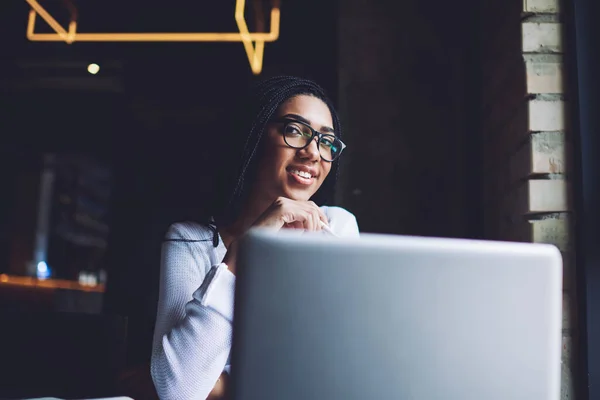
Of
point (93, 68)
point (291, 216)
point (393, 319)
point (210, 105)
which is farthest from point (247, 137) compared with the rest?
point (93, 68)

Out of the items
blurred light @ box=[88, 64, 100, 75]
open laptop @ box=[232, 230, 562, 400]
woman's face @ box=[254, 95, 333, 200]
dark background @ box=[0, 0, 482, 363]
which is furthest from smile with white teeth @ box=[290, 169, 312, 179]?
blurred light @ box=[88, 64, 100, 75]

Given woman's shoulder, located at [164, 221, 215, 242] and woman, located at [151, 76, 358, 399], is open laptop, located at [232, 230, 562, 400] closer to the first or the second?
woman, located at [151, 76, 358, 399]

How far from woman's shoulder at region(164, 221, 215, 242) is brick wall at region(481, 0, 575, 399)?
2.85ft

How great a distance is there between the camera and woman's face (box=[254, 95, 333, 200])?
155cm

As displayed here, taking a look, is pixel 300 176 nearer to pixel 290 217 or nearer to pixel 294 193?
pixel 294 193

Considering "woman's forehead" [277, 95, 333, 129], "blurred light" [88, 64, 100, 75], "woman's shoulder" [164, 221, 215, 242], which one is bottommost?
"woman's shoulder" [164, 221, 215, 242]

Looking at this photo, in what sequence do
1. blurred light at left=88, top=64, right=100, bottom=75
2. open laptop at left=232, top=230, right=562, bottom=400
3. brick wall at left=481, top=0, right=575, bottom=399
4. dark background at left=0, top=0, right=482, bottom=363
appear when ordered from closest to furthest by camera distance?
open laptop at left=232, top=230, right=562, bottom=400 < brick wall at left=481, top=0, right=575, bottom=399 < dark background at left=0, top=0, right=482, bottom=363 < blurred light at left=88, top=64, right=100, bottom=75

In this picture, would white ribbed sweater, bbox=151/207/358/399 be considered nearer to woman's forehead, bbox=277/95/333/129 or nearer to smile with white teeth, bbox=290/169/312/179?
smile with white teeth, bbox=290/169/312/179

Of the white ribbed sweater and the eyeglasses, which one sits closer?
the white ribbed sweater

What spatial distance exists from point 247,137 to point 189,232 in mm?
309

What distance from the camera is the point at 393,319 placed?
56 cm

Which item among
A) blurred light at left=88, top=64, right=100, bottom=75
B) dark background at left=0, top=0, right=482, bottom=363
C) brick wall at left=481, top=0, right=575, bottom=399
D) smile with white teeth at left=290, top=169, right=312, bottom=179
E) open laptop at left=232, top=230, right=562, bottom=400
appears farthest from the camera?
blurred light at left=88, top=64, right=100, bottom=75

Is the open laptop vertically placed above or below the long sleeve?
above

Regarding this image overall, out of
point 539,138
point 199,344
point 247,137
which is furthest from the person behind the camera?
point 247,137
